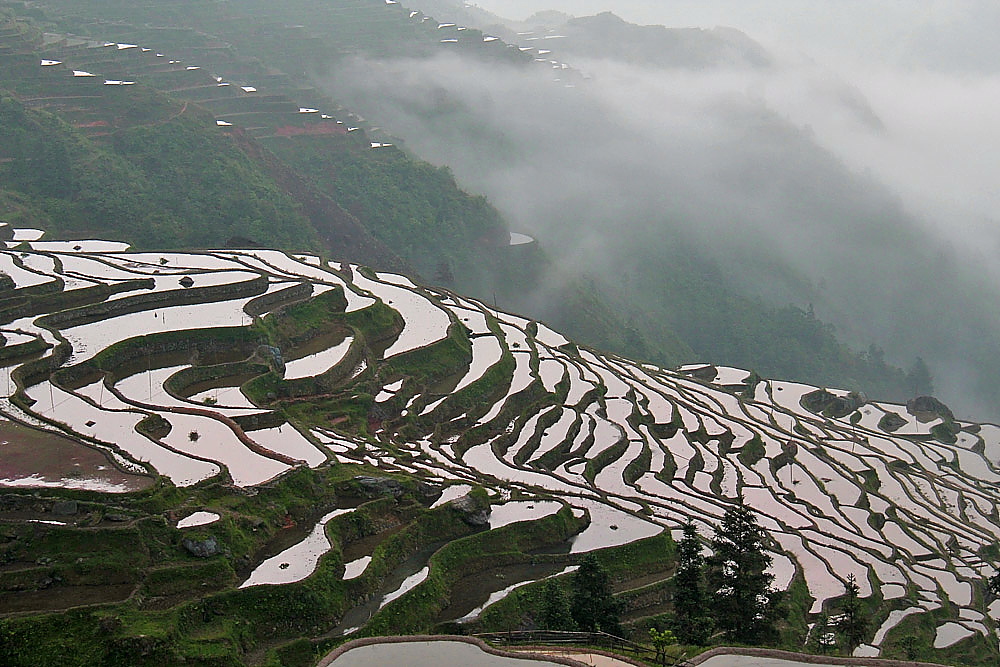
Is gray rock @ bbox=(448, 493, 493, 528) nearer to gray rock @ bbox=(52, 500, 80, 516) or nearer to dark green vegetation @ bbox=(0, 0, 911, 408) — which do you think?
gray rock @ bbox=(52, 500, 80, 516)

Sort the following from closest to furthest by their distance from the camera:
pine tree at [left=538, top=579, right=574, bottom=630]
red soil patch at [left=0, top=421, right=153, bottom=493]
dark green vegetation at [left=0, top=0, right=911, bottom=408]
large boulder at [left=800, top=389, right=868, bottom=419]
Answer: pine tree at [left=538, top=579, right=574, bottom=630] < red soil patch at [left=0, top=421, right=153, bottom=493] < large boulder at [left=800, top=389, right=868, bottom=419] < dark green vegetation at [left=0, top=0, right=911, bottom=408]

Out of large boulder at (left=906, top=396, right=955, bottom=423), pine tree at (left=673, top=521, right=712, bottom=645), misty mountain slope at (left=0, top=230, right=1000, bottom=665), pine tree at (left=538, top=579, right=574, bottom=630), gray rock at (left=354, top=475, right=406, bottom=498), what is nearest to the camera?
pine tree at (left=538, top=579, right=574, bottom=630)

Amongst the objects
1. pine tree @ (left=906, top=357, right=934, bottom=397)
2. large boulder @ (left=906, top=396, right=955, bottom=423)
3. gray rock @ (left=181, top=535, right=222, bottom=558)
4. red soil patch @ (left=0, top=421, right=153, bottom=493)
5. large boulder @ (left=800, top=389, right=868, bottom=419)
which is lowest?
pine tree @ (left=906, top=357, right=934, bottom=397)

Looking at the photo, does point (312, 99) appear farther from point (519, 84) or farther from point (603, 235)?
point (519, 84)

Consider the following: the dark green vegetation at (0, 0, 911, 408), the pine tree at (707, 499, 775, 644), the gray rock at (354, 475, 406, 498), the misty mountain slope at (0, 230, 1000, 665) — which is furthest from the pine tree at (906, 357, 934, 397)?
the pine tree at (707, 499, 775, 644)

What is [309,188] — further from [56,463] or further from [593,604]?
[593,604]

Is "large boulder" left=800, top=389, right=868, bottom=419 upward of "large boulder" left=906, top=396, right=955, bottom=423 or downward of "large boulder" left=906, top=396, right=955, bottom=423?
upward

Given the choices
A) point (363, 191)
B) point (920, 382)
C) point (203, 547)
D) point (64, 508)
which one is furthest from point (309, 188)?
point (920, 382)
